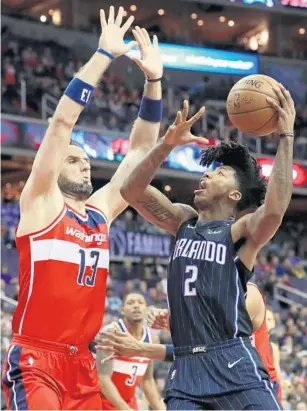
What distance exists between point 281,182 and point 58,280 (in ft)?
5.43

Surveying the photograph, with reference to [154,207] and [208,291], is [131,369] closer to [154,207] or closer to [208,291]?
[154,207]

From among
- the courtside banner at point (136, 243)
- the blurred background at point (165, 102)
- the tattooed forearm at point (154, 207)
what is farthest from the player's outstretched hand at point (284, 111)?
the courtside banner at point (136, 243)

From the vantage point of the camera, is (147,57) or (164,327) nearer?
(147,57)

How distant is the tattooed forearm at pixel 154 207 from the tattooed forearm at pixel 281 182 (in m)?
0.81

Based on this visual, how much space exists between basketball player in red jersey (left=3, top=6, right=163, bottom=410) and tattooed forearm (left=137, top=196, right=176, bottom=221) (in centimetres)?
62

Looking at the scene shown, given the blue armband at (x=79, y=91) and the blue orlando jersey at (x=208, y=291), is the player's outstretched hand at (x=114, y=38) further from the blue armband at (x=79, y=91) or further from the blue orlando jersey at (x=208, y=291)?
the blue orlando jersey at (x=208, y=291)

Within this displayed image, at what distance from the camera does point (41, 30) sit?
32.2 metres

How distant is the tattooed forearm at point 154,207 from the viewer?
6164 millimetres

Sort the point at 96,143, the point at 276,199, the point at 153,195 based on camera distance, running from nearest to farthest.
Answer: the point at 276,199, the point at 153,195, the point at 96,143

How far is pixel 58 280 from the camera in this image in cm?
642

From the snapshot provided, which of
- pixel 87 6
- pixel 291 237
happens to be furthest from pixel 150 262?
pixel 87 6

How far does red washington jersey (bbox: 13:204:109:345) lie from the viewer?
21.0ft

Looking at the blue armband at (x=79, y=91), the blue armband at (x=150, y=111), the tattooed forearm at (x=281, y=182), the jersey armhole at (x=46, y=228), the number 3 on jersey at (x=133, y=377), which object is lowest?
the number 3 on jersey at (x=133, y=377)

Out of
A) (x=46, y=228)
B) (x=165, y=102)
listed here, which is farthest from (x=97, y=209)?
(x=165, y=102)
